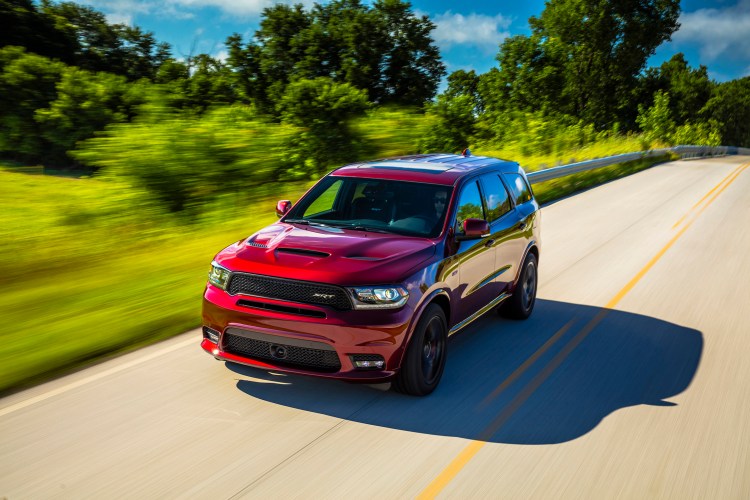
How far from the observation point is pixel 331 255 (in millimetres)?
5297

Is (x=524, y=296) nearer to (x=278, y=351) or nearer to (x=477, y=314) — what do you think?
(x=477, y=314)

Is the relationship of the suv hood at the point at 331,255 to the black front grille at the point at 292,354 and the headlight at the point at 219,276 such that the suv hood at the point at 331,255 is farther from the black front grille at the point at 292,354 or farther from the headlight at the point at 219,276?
the black front grille at the point at 292,354

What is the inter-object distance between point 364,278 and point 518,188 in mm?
3604

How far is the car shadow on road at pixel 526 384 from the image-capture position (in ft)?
17.1

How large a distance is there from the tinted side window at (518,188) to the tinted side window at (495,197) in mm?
269

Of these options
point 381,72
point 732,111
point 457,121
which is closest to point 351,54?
point 381,72

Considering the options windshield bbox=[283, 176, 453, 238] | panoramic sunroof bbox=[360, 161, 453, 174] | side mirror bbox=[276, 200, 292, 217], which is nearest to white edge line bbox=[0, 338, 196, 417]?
A: side mirror bbox=[276, 200, 292, 217]

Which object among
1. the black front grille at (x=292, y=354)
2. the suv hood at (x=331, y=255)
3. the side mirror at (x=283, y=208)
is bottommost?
the black front grille at (x=292, y=354)

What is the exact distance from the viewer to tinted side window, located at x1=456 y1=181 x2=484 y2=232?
6.31 metres

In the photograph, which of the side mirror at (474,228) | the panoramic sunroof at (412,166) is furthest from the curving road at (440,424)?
the panoramic sunroof at (412,166)

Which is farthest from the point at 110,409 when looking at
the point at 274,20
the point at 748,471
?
the point at 274,20

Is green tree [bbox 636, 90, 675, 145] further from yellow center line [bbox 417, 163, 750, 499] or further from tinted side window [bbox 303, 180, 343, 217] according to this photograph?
tinted side window [bbox 303, 180, 343, 217]

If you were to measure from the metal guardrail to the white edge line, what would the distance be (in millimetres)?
12062

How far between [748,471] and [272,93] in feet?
182
